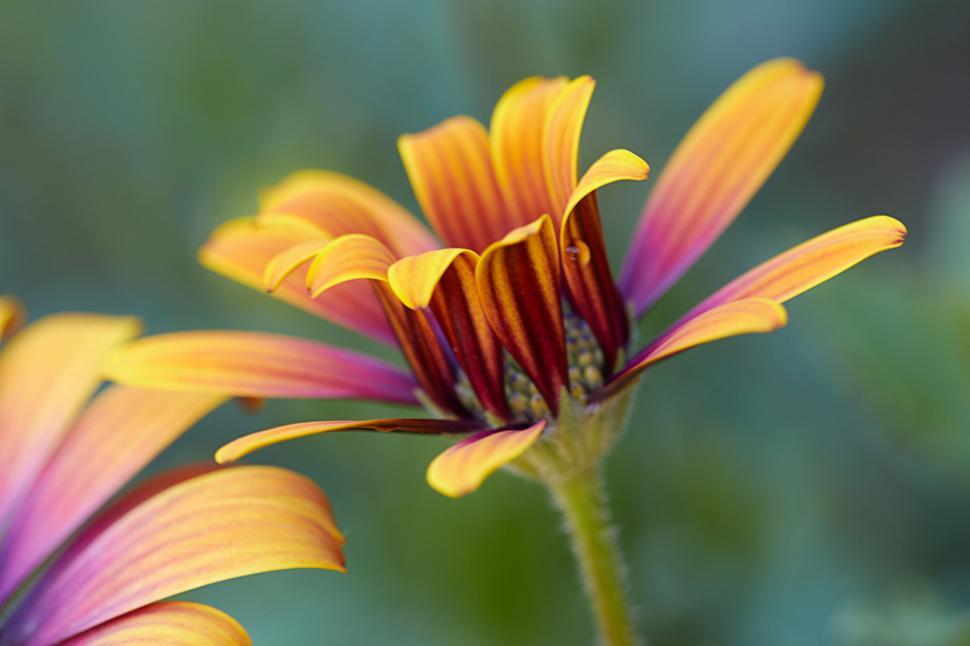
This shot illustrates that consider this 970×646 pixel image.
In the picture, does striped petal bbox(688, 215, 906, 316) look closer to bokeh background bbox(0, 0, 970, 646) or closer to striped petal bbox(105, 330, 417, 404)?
striped petal bbox(105, 330, 417, 404)

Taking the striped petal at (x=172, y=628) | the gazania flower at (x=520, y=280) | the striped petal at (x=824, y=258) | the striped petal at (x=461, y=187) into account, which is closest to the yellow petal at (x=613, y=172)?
the gazania flower at (x=520, y=280)

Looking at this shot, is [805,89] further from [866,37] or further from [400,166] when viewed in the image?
Answer: [866,37]

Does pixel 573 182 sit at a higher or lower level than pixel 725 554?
higher

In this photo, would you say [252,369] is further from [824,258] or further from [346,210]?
[824,258]

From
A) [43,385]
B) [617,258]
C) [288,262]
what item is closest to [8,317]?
[43,385]

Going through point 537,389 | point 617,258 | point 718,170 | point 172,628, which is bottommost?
point 172,628

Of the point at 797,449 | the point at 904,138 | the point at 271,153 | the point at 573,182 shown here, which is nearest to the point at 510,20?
the point at 271,153
